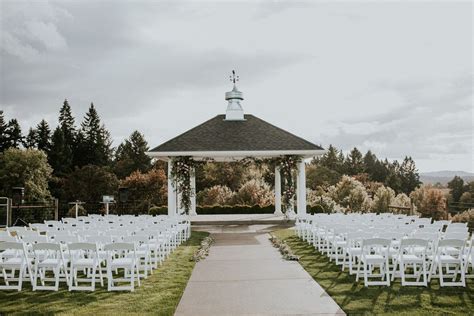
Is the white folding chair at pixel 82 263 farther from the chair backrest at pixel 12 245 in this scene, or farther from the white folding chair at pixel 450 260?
the white folding chair at pixel 450 260

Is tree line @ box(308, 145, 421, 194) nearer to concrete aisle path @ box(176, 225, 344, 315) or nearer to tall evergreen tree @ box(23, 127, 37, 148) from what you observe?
tall evergreen tree @ box(23, 127, 37, 148)

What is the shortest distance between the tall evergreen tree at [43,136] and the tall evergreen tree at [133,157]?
7.56 m

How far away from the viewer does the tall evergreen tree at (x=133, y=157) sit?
176ft

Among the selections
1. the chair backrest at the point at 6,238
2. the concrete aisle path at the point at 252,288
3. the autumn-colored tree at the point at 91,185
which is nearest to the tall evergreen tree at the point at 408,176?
the autumn-colored tree at the point at 91,185

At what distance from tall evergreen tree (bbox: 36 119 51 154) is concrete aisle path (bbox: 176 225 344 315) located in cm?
4211

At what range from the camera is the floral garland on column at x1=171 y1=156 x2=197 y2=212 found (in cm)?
2194

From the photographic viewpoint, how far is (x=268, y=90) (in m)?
31.5

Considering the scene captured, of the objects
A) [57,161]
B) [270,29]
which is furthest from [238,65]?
[57,161]

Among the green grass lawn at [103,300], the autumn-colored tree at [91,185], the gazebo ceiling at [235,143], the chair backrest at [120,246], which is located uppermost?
the gazebo ceiling at [235,143]

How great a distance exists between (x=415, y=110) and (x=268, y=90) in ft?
58.3

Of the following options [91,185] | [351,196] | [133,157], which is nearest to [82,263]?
[351,196]

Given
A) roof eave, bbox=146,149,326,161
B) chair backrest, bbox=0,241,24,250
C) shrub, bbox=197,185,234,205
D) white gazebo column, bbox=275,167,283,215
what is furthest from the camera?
shrub, bbox=197,185,234,205

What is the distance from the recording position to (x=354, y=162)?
6706cm

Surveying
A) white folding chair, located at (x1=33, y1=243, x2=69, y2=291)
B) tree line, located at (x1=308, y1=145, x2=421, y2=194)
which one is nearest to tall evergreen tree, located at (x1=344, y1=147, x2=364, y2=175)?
tree line, located at (x1=308, y1=145, x2=421, y2=194)
